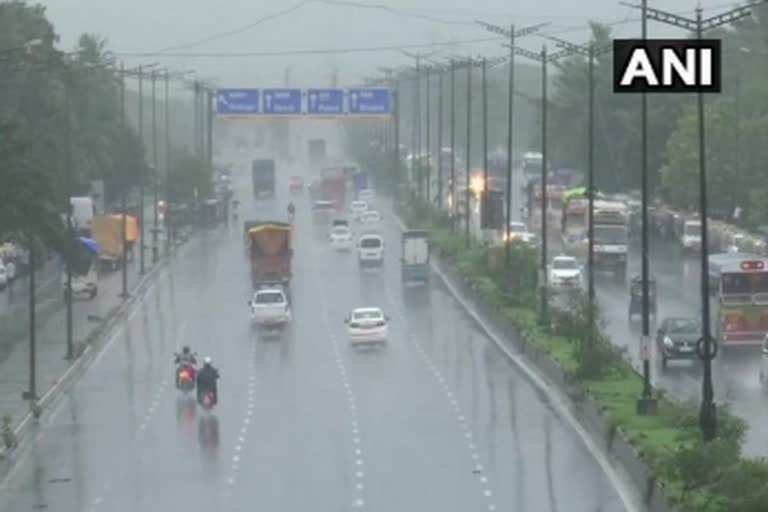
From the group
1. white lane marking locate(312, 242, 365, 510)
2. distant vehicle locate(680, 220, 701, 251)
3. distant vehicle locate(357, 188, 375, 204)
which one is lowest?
white lane marking locate(312, 242, 365, 510)

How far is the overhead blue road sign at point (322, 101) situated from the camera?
126 meters

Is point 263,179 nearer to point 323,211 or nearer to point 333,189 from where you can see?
point 333,189

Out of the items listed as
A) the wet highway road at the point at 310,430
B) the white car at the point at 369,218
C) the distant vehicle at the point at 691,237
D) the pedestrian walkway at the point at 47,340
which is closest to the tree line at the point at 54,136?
the pedestrian walkway at the point at 47,340

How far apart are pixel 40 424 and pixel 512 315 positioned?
19.6m

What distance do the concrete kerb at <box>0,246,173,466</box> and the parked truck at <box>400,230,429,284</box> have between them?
29.0ft

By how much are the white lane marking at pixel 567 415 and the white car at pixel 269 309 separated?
18.1 feet

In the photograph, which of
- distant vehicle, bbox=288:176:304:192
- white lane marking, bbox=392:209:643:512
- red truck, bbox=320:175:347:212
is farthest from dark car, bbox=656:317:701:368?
distant vehicle, bbox=288:176:304:192

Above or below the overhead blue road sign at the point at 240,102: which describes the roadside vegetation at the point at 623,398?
below

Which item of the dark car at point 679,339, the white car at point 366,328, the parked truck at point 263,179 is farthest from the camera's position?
the parked truck at point 263,179

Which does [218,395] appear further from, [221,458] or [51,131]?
[51,131]

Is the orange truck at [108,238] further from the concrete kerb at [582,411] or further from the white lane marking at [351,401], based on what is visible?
the concrete kerb at [582,411]

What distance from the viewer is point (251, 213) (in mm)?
130250

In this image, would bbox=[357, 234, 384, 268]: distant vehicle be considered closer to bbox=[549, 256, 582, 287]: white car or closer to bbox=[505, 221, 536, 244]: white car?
bbox=[505, 221, 536, 244]: white car

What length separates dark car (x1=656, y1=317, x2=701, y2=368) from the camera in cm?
5531
